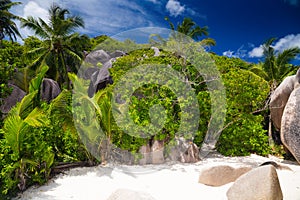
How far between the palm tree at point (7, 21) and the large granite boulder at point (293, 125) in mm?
19421

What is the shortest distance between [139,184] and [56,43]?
546 inches

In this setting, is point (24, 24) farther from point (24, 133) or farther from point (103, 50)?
point (24, 133)

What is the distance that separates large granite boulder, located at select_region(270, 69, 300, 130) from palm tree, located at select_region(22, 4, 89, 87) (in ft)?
43.0

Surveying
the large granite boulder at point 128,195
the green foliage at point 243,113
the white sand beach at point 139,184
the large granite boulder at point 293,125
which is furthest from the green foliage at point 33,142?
the large granite boulder at point 293,125

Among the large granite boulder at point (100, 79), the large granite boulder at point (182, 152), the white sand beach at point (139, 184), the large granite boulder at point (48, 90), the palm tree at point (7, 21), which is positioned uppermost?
the palm tree at point (7, 21)

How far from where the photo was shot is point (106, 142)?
20.8 ft

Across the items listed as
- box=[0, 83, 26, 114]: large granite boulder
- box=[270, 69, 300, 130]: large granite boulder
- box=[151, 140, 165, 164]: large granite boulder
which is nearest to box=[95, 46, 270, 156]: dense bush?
box=[151, 140, 165, 164]: large granite boulder

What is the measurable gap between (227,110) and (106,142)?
3628mm

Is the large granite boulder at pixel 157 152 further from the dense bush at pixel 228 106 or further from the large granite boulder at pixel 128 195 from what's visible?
the large granite boulder at pixel 128 195

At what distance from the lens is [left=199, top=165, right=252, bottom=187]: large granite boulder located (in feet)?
16.1

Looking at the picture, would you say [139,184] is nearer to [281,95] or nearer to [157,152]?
[157,152]

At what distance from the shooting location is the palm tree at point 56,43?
16.1 meters

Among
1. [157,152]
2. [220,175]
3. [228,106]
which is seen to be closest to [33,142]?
[157,152]

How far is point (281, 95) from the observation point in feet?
24.1
